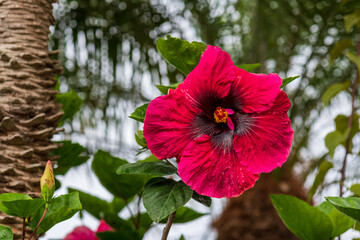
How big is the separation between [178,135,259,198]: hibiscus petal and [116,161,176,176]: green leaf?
0.03m

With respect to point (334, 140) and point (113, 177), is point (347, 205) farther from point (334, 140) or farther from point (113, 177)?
point (334, 140)

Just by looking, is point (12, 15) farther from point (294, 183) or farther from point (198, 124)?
point (294, 183)

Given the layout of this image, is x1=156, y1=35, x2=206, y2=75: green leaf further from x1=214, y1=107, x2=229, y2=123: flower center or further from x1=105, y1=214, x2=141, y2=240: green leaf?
x1=105, y1=214, x2=141, y2=240: green leaf

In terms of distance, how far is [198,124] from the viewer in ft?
1.15

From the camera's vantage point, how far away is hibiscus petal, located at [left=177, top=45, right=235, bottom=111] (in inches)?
13.3

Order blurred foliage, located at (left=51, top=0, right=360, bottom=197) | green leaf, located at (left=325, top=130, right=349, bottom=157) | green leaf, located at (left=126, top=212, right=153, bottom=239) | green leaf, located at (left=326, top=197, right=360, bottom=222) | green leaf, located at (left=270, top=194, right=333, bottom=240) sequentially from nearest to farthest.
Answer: green leaf, located at (left=326, top=197, right=360, bottom=222) → green leaf, located at (left=270, top=194, right=333, bottom=240) → green leaf, located at (left=126, top=212, right=153, bottom=239) → green leaf, located at (left=325, top=130, right=349, bottom=157) → blurred foliage, located at (left=51, top=0, right=360, bottom=197)

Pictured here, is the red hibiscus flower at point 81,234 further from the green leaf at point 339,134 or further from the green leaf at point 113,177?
the green leaf at point 339,134

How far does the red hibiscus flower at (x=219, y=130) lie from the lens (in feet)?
1.06

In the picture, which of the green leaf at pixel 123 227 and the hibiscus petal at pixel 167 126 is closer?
the hibiscus petal at pixel 167 126

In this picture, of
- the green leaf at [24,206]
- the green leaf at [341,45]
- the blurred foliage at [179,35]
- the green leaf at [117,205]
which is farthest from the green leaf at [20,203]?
the blurred foliage at [179,35]

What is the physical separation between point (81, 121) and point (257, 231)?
1.02m

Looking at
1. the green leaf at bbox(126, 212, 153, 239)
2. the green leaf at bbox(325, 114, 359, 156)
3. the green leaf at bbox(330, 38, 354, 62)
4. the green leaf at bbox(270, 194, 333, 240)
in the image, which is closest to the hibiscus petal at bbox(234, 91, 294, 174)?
the green leaf at bbox(270, 194, 333, 240)

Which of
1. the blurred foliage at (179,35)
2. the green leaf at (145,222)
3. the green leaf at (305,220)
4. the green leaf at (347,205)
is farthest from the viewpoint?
the blurred foliage at (179,35)

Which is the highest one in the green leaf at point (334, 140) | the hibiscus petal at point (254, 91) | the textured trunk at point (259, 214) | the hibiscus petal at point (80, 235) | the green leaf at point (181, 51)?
the green leaf at point (181, 51)
